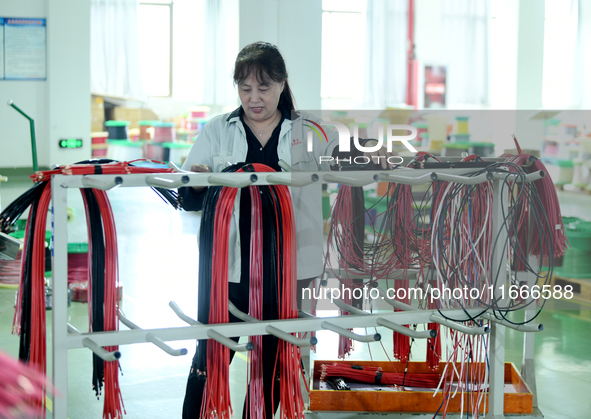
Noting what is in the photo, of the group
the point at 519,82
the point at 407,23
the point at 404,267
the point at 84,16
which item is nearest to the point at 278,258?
the point at 404,267

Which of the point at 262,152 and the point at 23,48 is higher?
the point at 23,48

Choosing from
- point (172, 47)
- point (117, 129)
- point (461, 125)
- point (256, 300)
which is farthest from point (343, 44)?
point (256, 300)

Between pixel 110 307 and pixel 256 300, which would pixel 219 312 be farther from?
pixel 110 307

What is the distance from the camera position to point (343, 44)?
11445 mm

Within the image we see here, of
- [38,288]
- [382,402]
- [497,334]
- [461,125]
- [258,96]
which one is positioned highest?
[461,125]

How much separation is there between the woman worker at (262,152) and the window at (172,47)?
9666 millimetres

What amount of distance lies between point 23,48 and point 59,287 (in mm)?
8255

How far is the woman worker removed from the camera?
1.96 m

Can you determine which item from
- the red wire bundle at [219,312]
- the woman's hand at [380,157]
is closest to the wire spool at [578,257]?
the woman's hand at [380,157]

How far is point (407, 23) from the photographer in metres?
11.7

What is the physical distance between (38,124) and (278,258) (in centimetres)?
815

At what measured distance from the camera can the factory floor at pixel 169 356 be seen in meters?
2.72

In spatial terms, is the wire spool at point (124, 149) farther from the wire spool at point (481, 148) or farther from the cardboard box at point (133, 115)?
the wire spool at point (481, 148)

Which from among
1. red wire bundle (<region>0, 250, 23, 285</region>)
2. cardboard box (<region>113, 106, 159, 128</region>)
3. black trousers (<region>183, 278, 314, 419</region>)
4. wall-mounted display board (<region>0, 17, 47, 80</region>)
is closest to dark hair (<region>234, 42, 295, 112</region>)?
black trousers (<region>183, 278, 314, 419</region>)
